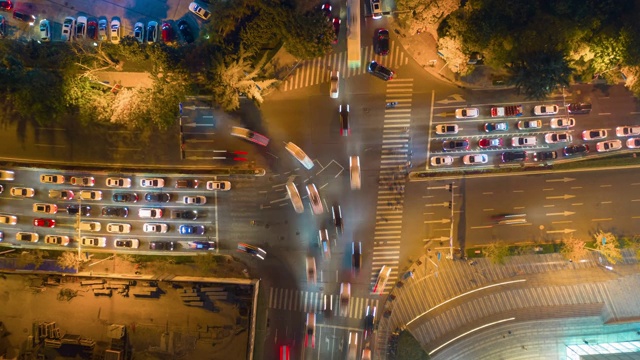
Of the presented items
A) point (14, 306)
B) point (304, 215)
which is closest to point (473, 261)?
point (304, 215)

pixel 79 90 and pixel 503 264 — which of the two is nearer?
pixel 79 90

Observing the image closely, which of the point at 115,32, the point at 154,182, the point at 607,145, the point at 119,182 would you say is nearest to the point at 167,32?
the point at 115,32

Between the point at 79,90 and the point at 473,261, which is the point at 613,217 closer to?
the point at 473,261

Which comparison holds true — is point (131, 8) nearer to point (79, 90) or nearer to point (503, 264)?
point (79, 90)

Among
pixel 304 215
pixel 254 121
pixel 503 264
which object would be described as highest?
pixel 254 121

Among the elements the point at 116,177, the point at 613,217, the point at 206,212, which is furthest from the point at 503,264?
the point at 116,177

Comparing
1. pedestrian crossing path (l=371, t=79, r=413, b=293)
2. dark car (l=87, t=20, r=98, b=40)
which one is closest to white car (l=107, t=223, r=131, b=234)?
dark car (l=87, t=20, r=98, b=40)

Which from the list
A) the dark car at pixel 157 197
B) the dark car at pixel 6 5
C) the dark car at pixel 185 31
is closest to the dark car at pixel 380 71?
the dark car at pixel 185 31

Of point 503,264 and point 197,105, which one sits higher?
point 197,105
